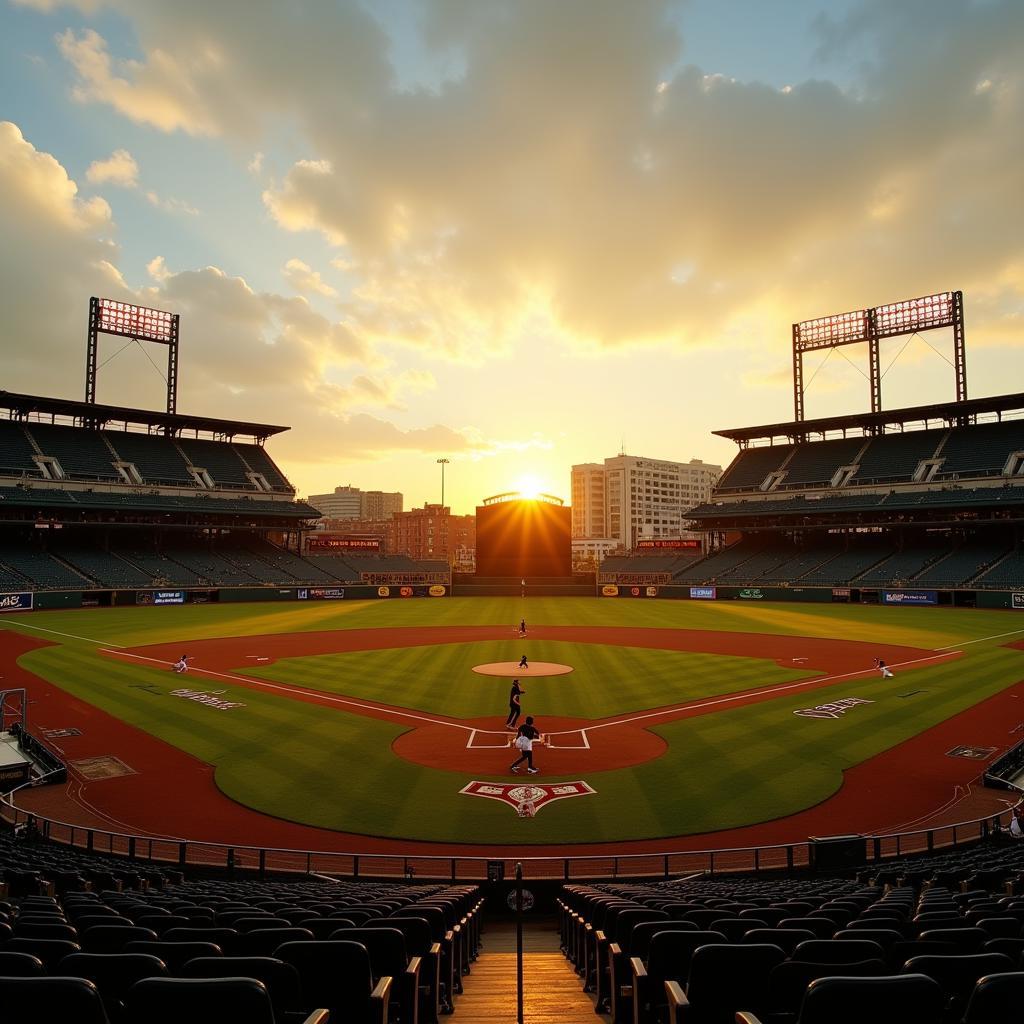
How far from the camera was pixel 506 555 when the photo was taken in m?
91.9

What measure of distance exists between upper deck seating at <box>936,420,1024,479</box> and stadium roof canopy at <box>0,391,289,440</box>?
275ft

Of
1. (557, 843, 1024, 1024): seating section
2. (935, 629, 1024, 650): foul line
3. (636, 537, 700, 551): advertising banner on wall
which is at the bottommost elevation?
(935, 629, 1024, 650): foul line

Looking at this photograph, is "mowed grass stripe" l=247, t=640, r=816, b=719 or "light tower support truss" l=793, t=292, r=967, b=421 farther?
"light tower support truss" l=793, t=292, r=967, b=421

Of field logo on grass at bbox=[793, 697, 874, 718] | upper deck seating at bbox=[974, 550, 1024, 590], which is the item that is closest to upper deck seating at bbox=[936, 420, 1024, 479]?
upper deck seating at bbox=[974, 550, 1024, 590]

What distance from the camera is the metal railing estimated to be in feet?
46.9

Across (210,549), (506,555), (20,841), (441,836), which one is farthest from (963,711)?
(210,549)

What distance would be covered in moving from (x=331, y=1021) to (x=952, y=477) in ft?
289

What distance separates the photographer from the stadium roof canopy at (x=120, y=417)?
80.1 metres

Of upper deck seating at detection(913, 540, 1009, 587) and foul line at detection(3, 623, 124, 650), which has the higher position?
upper deck seating at detection(913, 540, 1009, 587)

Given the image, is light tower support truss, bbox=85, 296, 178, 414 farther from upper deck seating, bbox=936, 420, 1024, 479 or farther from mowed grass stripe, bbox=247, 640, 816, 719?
upper deck seating, bbox=936, 420, 1024, 479

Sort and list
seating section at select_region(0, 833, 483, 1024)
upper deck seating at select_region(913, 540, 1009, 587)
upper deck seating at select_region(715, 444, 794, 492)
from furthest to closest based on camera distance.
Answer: upper deck seating at select_region(715, 444, 794, 492) < upper deck seating at select_region(913, 540, 1009, 587) < seating section at select_region(0, 833, 483, 1024)

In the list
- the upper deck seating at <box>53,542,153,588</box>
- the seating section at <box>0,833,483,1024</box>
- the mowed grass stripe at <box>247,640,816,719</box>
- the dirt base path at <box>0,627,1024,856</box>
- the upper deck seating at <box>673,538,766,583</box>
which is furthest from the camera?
the upper deck seating at <box>673,538,766,583</box>

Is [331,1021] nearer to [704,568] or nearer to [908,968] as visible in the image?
[908,968]

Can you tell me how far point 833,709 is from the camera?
28031 mm
